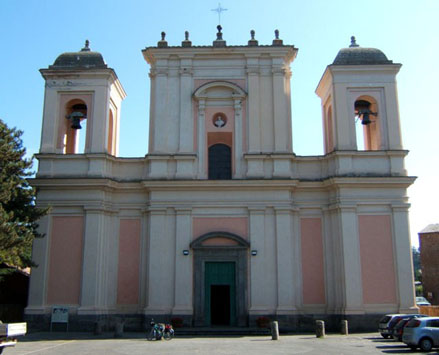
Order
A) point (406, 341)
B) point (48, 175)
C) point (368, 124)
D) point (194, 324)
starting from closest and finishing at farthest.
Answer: point (406, 341), point (194, 324), point (48, 175), point (368, 124)

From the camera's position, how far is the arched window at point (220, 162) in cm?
2545

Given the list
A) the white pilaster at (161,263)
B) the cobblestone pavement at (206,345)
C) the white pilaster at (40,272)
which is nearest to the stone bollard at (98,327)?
the cobblestone pavement at (206,345)

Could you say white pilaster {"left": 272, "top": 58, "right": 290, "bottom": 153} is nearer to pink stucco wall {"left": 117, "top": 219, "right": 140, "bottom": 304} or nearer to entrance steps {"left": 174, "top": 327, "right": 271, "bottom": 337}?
pink stucco wall {"left": 117, "top": 219, "right": 140, "bottom": 304}

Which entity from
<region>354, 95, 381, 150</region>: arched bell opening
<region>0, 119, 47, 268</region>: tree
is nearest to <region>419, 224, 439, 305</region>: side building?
<region>354, 95, 381, 150</region>: arched bell opening

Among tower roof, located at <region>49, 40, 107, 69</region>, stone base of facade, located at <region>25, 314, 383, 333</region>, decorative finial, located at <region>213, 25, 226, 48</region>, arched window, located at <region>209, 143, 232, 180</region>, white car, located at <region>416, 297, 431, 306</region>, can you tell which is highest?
decorative finial, located at <region>213, 25, 226, 48</region>

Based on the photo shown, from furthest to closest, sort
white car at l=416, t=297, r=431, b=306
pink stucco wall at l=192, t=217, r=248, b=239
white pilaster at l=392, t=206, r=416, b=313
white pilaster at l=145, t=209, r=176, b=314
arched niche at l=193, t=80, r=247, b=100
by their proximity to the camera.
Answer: white car at l=416, t=297, r=431, b=306 < arched niche at l=193, t=80, r=247, b=100 < pink stucco wall at l=192, t=217, r=248, b=239 < white pilaster at l=145, t=209, r=176, b=314 < white pilaster at l=392, t=206, r=416, b=313

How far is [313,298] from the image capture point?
23656 mm

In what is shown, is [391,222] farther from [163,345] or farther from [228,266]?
[163,345]

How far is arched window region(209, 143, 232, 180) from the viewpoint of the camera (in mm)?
25453

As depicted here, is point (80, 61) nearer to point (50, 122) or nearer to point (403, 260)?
point (50, 122)

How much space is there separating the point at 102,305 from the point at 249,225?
25.0ft

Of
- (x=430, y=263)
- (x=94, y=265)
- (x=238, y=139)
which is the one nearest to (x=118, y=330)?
(x=94, y=265)

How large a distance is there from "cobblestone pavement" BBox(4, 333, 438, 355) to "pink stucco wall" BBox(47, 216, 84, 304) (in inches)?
78.7

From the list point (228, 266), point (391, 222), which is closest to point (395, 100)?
point (391, 222)
